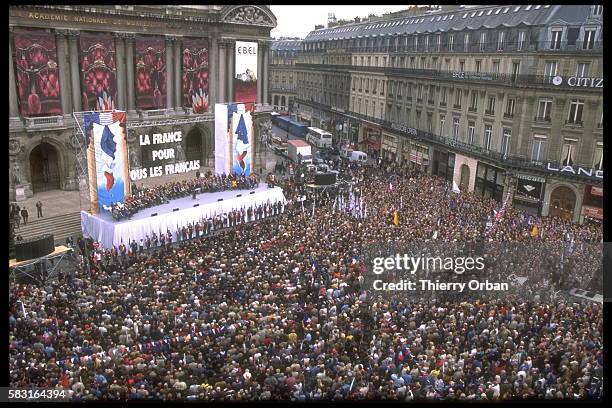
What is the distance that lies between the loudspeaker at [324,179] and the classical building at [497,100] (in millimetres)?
14553

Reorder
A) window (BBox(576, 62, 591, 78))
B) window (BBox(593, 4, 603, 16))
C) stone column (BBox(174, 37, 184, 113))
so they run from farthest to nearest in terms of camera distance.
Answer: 1. stone column (BBox(174, 37, 184, 113))
2. window (BBox(576, 62, 591, 78))
3. window (BBox(593, 4, 603, 16))

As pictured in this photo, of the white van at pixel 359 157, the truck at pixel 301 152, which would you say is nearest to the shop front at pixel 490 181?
the white van at pixel 359 157

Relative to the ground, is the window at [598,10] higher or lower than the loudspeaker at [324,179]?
higher

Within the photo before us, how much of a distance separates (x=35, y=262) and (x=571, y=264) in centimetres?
2819

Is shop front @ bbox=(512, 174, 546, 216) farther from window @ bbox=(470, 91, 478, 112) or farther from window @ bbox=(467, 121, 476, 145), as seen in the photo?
window @ bbox=(470, 91, 478, 112)

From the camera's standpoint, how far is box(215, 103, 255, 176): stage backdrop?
41.1m

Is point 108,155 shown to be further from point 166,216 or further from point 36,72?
point 36,72

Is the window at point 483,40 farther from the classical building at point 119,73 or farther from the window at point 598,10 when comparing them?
the classical building at point 119,73

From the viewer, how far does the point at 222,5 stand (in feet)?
164

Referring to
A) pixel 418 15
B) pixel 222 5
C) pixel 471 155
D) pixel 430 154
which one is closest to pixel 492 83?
pixel 471 155

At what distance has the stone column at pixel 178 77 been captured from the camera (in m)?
48.9

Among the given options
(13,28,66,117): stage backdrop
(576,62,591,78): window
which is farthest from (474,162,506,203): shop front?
(13,28,66,117): stage backdrop

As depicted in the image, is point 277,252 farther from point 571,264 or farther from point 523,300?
point 571,264

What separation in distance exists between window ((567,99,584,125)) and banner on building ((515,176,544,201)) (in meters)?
5.56
